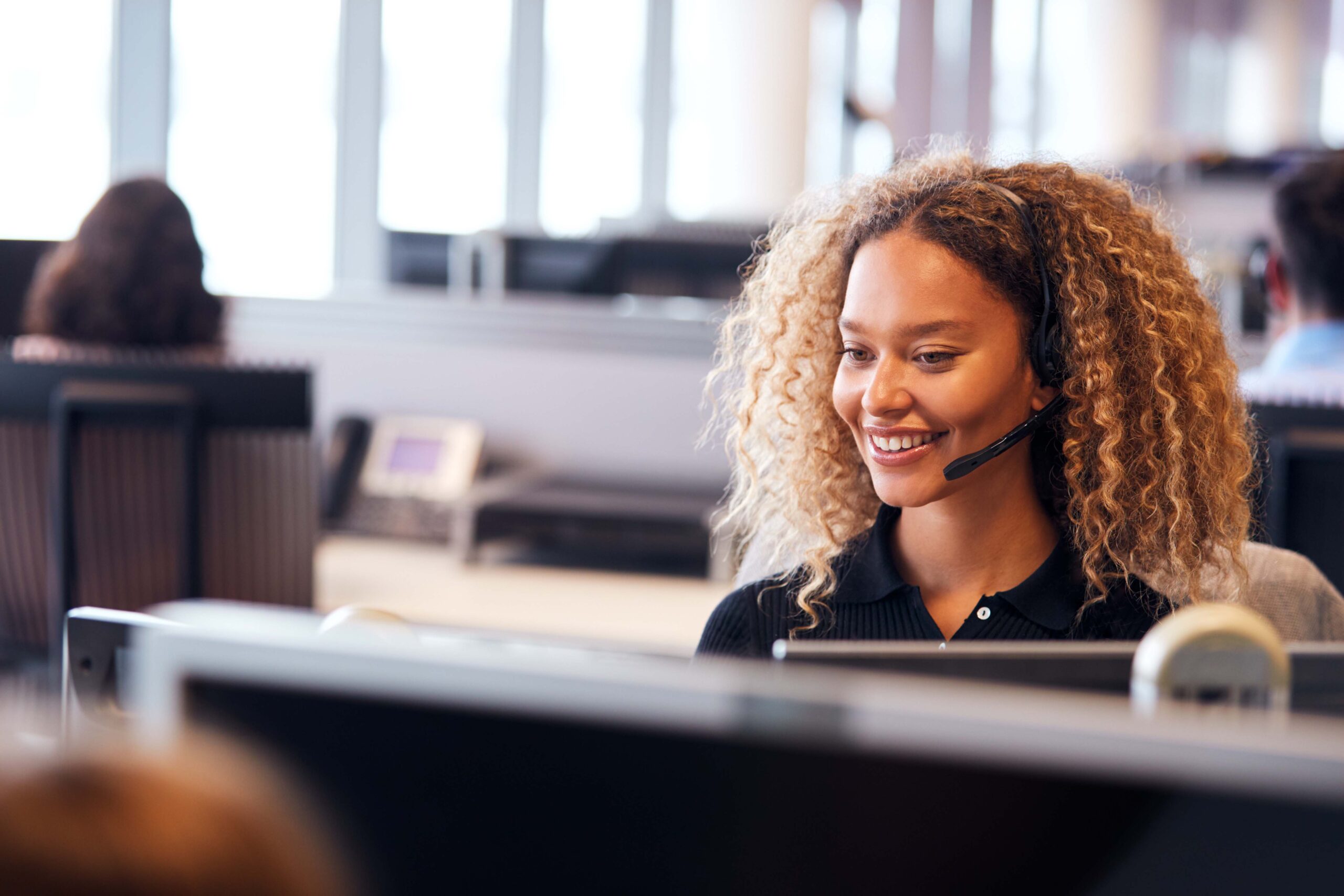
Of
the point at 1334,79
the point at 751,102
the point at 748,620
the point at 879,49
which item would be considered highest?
the point at 1334,79

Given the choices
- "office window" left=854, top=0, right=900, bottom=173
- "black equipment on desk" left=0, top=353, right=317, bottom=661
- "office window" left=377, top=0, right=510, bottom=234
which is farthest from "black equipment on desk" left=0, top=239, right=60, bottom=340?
"office window" left=854, top=0, right=900, bottom=173

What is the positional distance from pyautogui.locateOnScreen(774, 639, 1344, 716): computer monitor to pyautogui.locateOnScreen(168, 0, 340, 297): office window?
235 inches

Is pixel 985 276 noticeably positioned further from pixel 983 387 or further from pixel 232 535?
pixel 232 535

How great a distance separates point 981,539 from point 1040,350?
16cm

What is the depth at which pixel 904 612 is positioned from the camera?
1064 mm

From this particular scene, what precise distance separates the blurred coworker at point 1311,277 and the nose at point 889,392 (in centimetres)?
103

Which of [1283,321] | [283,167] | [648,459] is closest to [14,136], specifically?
[283,167]

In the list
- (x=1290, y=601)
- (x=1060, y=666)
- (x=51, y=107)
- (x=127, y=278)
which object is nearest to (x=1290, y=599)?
(x=1290, y=601)

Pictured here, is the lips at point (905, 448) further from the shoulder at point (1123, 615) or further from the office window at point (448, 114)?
the office window at point (448, 114)

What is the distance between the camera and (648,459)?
2.32 meters

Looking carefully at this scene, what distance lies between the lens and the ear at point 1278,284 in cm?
199

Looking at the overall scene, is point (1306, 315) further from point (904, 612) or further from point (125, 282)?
point (125, 282)

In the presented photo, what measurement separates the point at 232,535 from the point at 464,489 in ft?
1.74

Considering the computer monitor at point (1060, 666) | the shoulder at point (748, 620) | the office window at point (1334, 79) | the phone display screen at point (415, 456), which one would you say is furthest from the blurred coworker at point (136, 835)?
the office window at point (1334, 79)
